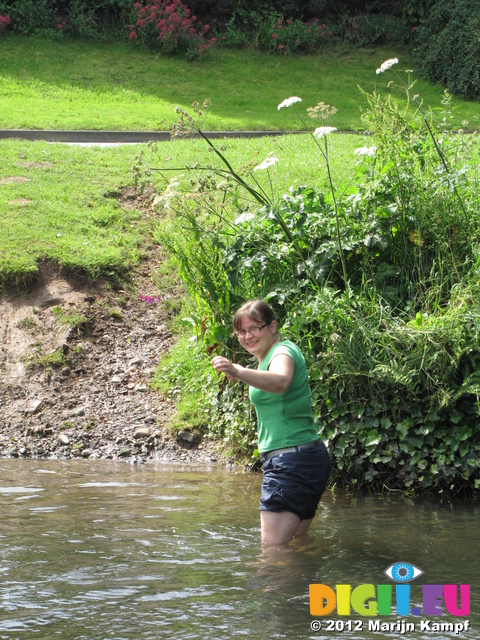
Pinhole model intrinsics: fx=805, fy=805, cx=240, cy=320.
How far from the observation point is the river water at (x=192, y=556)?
3.74 m

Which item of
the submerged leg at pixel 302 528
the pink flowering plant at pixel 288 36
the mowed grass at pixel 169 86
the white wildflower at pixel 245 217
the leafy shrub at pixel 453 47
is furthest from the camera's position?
the pink flowering plant at pixel 288 36

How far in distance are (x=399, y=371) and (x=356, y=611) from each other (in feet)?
7.64

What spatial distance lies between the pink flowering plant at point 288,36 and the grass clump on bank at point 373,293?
1794 centimetres

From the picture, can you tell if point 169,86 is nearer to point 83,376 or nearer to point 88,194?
point 88,194

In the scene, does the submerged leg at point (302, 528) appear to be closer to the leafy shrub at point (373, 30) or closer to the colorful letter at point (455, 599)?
the colorful letter at point (455, 599)

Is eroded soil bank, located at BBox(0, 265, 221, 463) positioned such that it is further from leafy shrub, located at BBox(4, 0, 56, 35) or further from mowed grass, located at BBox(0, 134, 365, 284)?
leafy shrub, located at BBox(4, 0, 56, 35)

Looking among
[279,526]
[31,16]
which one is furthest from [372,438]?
[31,16]

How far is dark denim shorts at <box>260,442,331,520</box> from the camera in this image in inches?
177

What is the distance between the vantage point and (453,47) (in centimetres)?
2105

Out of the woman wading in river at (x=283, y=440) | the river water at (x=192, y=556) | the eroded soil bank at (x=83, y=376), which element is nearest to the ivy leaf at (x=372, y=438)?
the river water at (x=192, y=556)

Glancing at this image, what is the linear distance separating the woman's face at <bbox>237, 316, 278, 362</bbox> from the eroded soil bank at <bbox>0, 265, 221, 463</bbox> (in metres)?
2.71

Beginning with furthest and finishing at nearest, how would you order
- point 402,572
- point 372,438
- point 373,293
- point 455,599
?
1. point 373,293
2. point 372,438
3. point 402,572
4. point 455,599

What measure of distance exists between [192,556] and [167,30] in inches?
806

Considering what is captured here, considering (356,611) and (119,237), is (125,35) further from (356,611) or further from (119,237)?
(356,611)
